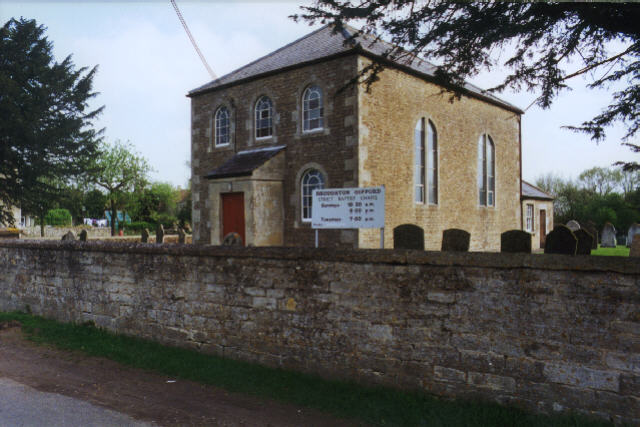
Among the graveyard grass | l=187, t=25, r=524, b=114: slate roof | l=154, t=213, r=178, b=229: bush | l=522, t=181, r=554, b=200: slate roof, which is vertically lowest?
the graveyard grass

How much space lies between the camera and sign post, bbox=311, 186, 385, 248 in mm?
8062

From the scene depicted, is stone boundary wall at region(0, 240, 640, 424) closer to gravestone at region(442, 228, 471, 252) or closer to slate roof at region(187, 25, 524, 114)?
gravestone at region(442, 228, 471, 252)

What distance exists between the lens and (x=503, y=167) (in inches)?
910

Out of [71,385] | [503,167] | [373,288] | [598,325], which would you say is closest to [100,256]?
[71,385]

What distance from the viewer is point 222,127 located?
18984 millimetres

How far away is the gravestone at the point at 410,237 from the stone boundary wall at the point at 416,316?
22.0 inches

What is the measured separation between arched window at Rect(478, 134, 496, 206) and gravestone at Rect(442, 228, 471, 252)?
1657 cm

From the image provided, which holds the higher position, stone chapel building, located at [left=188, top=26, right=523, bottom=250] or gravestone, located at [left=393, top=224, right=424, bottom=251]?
stone chapel building, located at [left=188, top=26, right=523, bottom=250]

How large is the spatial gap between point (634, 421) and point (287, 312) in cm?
407

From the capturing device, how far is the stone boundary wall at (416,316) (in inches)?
177

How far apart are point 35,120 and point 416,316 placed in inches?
937

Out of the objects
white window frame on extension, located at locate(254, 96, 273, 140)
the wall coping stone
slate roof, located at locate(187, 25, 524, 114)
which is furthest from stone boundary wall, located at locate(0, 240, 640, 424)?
slate roof, located at locate(187, 25, 524, 114)

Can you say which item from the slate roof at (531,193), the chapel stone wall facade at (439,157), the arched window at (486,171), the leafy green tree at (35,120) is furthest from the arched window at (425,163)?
the leafy green tree at (35,120)

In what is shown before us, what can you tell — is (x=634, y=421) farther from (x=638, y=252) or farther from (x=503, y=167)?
(x=503, y=167)
